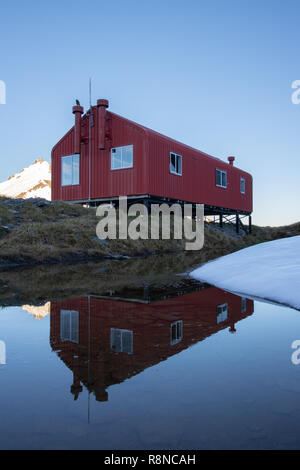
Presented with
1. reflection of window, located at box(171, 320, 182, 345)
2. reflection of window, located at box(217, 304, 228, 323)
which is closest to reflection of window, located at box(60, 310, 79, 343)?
reflection of window, located at box(171, 320, 182, 345)

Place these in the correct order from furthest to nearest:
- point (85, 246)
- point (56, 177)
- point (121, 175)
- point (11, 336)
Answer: point (56, 177)
point (121, 175)
point (85, 246)
point (11, 336)

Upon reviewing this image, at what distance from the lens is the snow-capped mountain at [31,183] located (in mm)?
83925

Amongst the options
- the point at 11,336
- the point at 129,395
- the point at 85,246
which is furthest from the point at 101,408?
the point at 85,246

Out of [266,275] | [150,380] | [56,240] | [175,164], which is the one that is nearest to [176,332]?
[150,380]

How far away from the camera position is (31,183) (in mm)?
91938

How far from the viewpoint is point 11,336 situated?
2400 millimetres

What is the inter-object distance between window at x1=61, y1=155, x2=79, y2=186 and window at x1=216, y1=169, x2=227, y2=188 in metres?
8.34

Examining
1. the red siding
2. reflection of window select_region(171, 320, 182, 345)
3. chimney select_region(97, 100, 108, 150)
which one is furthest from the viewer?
chimney select_region(97, 100, 108, 150)

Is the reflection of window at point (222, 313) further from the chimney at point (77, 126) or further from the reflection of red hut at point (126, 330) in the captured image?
the chimney at point (77, 126)

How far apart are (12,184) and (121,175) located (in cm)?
8887

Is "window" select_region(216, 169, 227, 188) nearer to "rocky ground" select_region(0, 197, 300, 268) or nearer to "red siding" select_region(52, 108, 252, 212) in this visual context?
"red siding" select_region(52, 108, 252, 212)

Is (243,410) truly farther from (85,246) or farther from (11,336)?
(85,246)

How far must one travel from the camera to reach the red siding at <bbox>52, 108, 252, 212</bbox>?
1479cm

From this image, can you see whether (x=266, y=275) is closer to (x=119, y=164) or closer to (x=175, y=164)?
(x=119, y=164)
